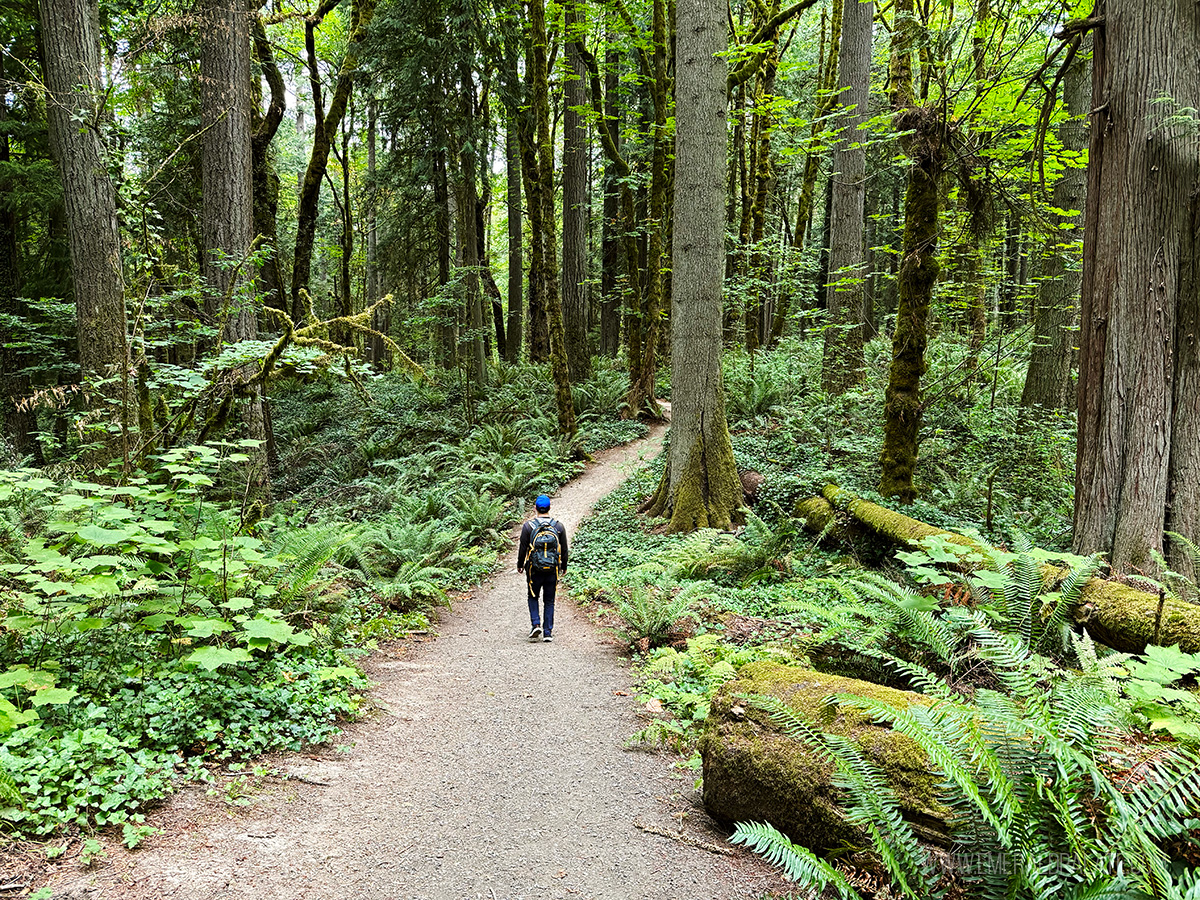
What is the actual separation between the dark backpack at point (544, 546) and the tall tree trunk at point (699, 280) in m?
2.62

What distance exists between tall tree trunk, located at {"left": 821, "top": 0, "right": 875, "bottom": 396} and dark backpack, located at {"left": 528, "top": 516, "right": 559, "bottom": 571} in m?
7.22

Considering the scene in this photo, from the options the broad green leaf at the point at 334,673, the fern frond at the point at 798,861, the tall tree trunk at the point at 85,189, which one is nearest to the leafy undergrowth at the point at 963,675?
the fern frond at the point at 798,861

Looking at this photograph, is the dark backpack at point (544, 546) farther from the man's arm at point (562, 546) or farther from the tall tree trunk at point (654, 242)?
the tall tree trunk at point (654, 242)

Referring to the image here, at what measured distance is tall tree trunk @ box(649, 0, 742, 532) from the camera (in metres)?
8.87

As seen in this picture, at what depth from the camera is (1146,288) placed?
485 cm

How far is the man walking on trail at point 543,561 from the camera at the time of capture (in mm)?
7047

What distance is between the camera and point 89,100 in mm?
7941

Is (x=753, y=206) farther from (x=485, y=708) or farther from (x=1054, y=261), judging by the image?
(x=485, y=708)

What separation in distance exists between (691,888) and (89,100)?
10547mm

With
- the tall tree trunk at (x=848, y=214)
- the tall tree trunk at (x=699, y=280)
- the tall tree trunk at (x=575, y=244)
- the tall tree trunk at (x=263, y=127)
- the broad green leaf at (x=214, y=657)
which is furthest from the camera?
the tall tree trunk at (x=575, y=244)

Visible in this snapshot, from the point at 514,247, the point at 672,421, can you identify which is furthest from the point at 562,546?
the point at 514,247

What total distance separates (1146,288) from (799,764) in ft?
15.2

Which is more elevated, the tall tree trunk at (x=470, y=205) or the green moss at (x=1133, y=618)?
the tall tree trunk at (x=470, y=205)

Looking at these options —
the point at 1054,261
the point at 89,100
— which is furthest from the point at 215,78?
the point at 1054,261
